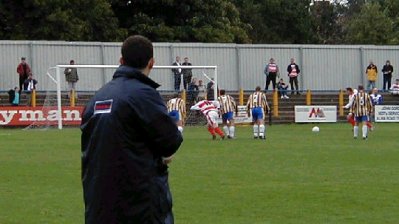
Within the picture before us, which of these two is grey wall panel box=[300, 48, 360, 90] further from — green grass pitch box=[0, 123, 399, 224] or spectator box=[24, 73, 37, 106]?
green grass pitch box=[0, 123, 399, 224]

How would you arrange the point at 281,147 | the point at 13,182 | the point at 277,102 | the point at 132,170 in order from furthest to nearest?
the point at 277,102
the point at 281,147
the point at 13,182
the point at 132,170

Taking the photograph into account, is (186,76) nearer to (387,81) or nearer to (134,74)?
(387,81)

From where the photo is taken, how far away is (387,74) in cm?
5150

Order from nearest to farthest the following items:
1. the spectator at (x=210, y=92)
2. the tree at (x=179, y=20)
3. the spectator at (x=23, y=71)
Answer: the spectator at (x=210, y=92), the spectator at (x=23, y=71), the tree at (x=179, y=20)

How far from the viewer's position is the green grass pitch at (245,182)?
1344 centimetres

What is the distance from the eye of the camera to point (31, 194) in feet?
52.0

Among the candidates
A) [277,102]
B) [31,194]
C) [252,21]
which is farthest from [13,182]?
[252,21]

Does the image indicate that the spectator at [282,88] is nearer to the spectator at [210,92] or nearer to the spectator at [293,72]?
the spectator at [293,72]

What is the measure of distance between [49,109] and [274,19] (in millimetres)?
52182

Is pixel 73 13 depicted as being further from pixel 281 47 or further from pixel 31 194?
pixel 31 194

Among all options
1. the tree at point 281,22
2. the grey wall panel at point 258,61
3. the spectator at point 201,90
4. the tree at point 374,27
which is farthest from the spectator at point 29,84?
the tree at point 374,27

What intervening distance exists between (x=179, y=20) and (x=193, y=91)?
57.5 feet

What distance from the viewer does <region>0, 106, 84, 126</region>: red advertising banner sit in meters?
40.5

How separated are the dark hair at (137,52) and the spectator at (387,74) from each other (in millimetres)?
45438
